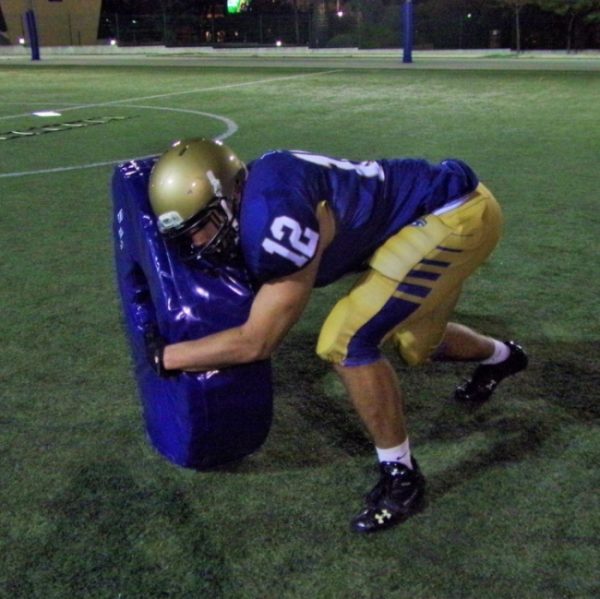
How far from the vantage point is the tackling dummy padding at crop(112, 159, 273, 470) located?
2.68 metres

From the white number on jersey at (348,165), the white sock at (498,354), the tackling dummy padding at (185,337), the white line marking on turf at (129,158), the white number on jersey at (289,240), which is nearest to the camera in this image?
the white number on jersey at (289,240)

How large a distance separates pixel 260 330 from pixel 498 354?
130cm

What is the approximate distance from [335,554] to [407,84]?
15.3 meters

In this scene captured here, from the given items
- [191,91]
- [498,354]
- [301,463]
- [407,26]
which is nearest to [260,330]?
[301,463]

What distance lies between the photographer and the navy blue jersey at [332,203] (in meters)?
2.34

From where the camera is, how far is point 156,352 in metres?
2.64

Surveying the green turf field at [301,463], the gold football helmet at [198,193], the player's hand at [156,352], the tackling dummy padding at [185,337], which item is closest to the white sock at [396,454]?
the green turf field at [301,463]

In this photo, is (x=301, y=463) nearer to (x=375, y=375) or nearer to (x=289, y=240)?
(x=375, y=375)

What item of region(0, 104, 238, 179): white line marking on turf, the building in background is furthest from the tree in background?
the building in background

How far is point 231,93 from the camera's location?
1580 cm

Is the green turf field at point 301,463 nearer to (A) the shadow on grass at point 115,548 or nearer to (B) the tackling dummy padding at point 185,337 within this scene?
(A) the shadow on grass at point 115,548

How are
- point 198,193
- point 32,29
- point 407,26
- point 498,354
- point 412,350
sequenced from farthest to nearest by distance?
point 32,29
point 407,26
point 498,354
point 412,350
point 198,193

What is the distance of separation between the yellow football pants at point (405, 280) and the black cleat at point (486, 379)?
728 millimetres

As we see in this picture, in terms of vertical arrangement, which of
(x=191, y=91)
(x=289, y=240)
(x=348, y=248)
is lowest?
(x=191, y=91)
